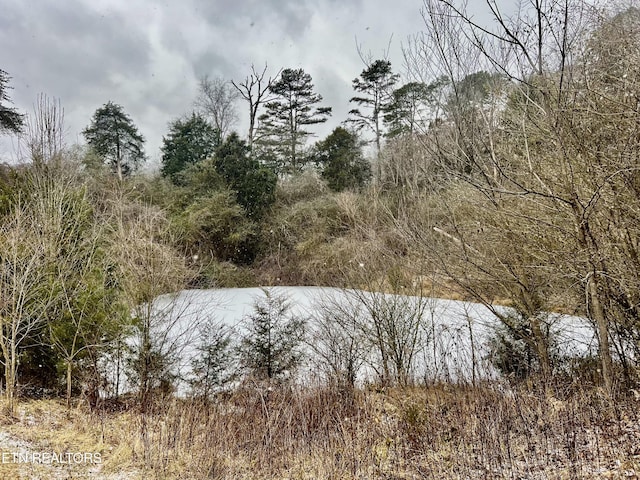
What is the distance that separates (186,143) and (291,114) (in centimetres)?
592

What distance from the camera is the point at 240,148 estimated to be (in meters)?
15.1

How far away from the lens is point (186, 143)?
18.0m

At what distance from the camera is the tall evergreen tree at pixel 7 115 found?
1416 centimetres

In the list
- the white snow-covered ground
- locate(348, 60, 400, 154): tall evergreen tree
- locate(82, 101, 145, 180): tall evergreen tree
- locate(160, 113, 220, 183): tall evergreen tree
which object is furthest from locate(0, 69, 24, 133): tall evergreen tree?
locate(348, 60, 400, 154): tall evergreen tree

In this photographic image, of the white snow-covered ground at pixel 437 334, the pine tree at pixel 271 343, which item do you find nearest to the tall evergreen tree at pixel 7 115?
the white snow-covered ground at pixel 437 334

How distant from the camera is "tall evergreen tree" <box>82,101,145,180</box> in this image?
19.5 m

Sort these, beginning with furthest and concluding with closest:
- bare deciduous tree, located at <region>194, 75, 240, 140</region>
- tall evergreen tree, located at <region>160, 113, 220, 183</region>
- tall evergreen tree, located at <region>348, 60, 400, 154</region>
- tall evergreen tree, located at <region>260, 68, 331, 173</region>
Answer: bare deciduous tree, located at <region>194, 75, 240, 140</region>
tall evergreen tree, located at <region>260, 68, 331, 173</region>
tall evergreen tree, located at <region>348, 60, 400, 154</region>
tall evergreen tree, located at <region>160, 113, 220, 183</region>

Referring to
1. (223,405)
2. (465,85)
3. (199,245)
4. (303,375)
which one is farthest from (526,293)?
(199,245)

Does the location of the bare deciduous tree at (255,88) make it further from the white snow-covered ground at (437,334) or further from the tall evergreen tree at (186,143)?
the white snow-covered ground at (437,334)

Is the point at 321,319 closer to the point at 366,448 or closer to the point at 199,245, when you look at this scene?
the point at 366,448

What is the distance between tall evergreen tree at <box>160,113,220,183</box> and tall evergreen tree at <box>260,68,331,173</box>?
2.95 m

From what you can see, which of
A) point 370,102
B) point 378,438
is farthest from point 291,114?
point 378,438

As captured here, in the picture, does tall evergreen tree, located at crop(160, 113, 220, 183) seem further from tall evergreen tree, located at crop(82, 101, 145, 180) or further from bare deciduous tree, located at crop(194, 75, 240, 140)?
bare deciduous tree, located at crop(194, 75, 240, 140)

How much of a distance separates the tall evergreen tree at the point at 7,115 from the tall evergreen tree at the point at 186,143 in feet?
18.5
